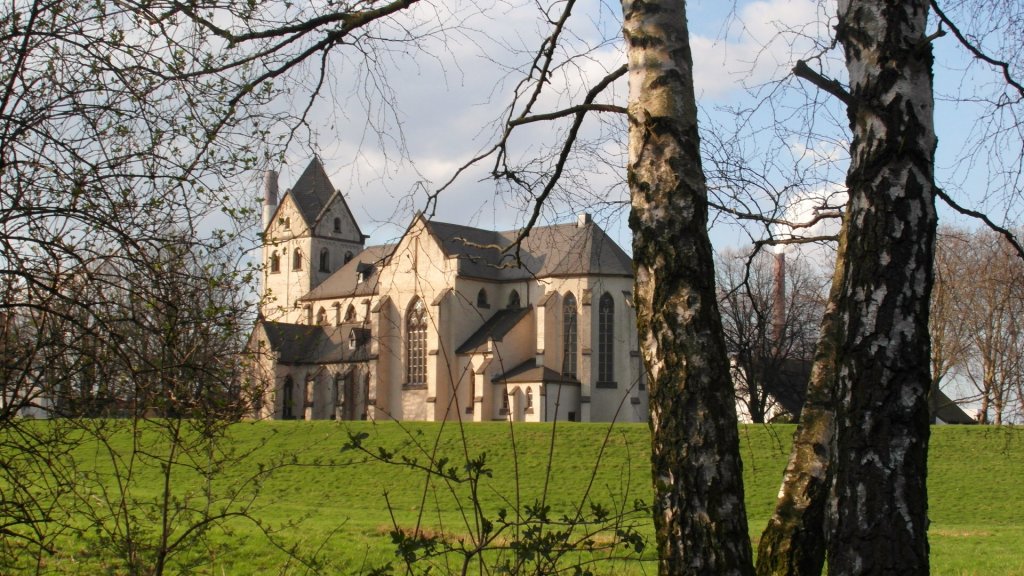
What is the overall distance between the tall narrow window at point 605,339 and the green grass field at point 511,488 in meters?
15.1

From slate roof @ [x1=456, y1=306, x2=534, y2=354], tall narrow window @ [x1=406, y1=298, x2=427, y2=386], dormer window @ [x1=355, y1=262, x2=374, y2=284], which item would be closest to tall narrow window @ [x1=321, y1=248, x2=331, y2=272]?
tall narrow window @ [x1=406, y1=298, x2=427, y2=386]

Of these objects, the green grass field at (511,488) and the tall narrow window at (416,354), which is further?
the tall narrow window at (416,354)

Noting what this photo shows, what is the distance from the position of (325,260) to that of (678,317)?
211ft

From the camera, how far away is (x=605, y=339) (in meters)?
51.6

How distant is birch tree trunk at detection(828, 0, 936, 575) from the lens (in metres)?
3.68

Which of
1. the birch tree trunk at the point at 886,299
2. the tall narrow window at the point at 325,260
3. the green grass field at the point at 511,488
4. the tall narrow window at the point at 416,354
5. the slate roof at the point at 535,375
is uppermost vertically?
the tall narrow window at the point at 325,260

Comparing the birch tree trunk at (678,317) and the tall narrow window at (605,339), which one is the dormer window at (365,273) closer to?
the birch tree trunk at (678,317)

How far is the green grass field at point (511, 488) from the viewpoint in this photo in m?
13.1

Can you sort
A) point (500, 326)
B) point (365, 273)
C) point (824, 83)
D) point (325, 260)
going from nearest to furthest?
point (824, 83)
point (365, 273)
point (500, 326)
point (325, 260)

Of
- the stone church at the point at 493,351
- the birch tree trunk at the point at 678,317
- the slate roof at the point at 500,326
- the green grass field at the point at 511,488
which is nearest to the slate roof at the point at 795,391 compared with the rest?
the stone church at the point at 493,351

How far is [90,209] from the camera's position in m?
5.40

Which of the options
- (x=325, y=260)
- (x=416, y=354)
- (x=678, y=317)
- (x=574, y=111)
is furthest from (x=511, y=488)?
(x=325, y=260)

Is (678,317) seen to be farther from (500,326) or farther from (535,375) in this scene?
(500,326)

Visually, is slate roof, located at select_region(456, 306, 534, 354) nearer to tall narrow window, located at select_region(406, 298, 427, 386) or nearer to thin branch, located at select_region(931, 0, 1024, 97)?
tall narrow window, located at select_region(406, 298, 427, 386)
